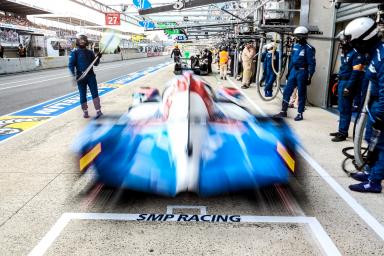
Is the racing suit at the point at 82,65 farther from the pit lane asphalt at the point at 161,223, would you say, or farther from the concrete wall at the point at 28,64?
the concrete wall at the point at 28,64

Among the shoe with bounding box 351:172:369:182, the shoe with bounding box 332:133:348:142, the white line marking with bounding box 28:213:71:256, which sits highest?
the shoe with bounding box 332:133:348:142

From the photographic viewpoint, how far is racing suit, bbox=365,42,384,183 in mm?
3617

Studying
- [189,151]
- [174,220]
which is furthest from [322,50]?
[174,220]

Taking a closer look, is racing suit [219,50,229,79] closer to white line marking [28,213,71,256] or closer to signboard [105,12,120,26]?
white line marking [28,213,71,256]

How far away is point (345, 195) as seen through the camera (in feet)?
12.7

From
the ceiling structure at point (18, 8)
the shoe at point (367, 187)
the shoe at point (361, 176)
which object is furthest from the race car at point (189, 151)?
the ceiling structure at point (18, 8)

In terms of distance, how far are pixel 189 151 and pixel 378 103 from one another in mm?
2080

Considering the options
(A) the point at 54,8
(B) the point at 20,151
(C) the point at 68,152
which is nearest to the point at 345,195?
(C) the point at 68,152

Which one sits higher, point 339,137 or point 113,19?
point 113,19

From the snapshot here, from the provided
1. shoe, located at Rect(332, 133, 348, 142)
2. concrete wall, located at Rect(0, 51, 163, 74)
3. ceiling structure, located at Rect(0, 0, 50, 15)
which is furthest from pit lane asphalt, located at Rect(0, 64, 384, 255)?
ceiling structure, located at Rect(0, 0, 50, 15)

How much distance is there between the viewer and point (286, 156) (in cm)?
353

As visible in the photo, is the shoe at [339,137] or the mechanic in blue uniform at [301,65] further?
the mechanic in blue uniform at [301,65]

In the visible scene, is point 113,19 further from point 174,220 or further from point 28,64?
point 174,220

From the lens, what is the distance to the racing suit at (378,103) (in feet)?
11.9
